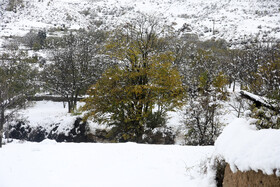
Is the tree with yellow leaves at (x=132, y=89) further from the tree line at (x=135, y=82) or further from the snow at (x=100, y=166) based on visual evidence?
the snow at (x=100, y=166)

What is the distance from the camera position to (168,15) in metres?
67.2

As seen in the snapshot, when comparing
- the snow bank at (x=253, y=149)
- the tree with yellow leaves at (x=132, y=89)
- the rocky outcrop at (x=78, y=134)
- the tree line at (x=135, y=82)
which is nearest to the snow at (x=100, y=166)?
the snow bank at (x=253, y=149)

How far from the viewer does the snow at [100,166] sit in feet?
15.7

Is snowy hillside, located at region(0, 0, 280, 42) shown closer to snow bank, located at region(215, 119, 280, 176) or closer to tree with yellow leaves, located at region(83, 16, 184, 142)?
tree with yellow leaves, located at region(83, 16, 184, 142)

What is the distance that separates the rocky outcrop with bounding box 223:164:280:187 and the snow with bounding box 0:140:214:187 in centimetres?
103

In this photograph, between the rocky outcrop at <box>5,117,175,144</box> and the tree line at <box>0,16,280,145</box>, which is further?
the rocky outcrop at <box>5,117,175,144</box>

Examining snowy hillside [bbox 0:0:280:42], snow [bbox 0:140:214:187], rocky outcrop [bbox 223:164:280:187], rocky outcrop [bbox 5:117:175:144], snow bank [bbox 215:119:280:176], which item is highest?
snowy hillside [bbox 0:0:280:42]

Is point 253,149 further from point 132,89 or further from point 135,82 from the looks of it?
point 135,82

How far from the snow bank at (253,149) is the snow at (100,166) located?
1350mm

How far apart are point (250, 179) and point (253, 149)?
0.41 m

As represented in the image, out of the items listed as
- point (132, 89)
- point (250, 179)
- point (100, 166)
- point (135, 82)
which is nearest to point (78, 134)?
point (135, 82)

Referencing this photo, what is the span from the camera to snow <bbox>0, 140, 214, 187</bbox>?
479 cm

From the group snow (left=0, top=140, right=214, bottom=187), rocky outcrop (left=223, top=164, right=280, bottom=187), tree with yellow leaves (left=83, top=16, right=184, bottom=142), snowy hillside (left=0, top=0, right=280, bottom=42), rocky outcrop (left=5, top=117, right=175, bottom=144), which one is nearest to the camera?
rocky outcrop (left=223, top=164, right=280, bottom=187)

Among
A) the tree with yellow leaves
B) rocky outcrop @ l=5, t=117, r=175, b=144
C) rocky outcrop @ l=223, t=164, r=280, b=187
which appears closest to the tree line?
the tree with yellow leaves
